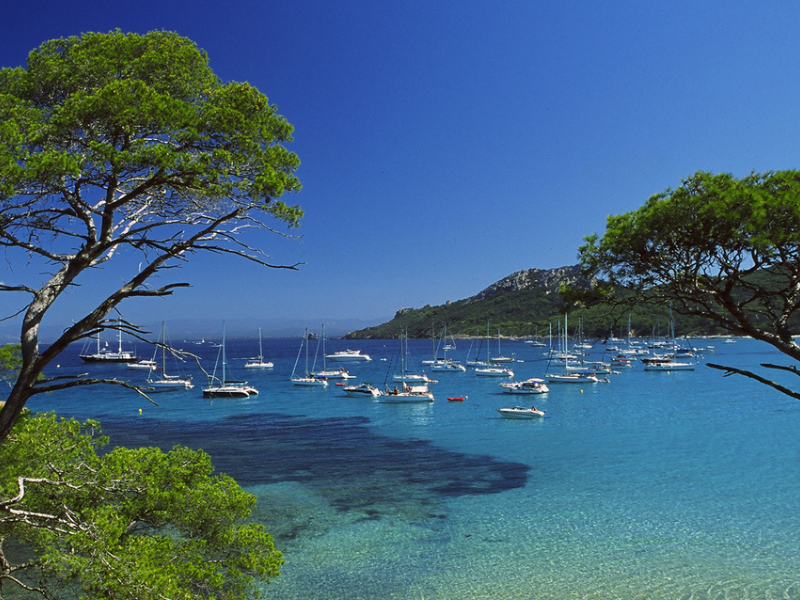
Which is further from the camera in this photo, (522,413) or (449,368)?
(449,368)

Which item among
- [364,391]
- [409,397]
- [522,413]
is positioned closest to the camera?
[522,413]

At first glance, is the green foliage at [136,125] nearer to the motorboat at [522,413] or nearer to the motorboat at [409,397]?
the motorboat at [522,413]

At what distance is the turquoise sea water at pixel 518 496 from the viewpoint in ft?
42.2

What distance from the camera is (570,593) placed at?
12.1 m

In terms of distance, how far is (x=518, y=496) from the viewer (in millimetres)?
19500

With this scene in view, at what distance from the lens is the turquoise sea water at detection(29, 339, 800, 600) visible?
12867 mm

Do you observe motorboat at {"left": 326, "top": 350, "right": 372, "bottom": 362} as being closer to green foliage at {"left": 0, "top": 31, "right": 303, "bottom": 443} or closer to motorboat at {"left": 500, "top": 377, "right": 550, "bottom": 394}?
motorboat at {"left": 500, "top": 377, "right": 550, "bottom": 394}

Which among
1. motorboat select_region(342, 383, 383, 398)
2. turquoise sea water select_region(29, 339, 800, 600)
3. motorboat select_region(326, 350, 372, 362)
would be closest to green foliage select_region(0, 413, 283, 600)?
turquoise sea water select_region(29, 339, 800, 600)

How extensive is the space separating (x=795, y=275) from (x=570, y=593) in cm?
844

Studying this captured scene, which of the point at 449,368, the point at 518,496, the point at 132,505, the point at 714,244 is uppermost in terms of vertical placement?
the point at 714,244

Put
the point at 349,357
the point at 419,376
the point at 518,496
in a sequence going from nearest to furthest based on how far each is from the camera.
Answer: the point at 518,496 < the point at 419,376 < the point at 349,357

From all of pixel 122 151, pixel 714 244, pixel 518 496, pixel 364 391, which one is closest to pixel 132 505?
pixel 122 151

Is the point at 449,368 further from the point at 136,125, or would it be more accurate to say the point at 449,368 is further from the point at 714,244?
the point at 136,125

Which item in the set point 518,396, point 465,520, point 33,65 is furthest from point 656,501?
point 518,396
